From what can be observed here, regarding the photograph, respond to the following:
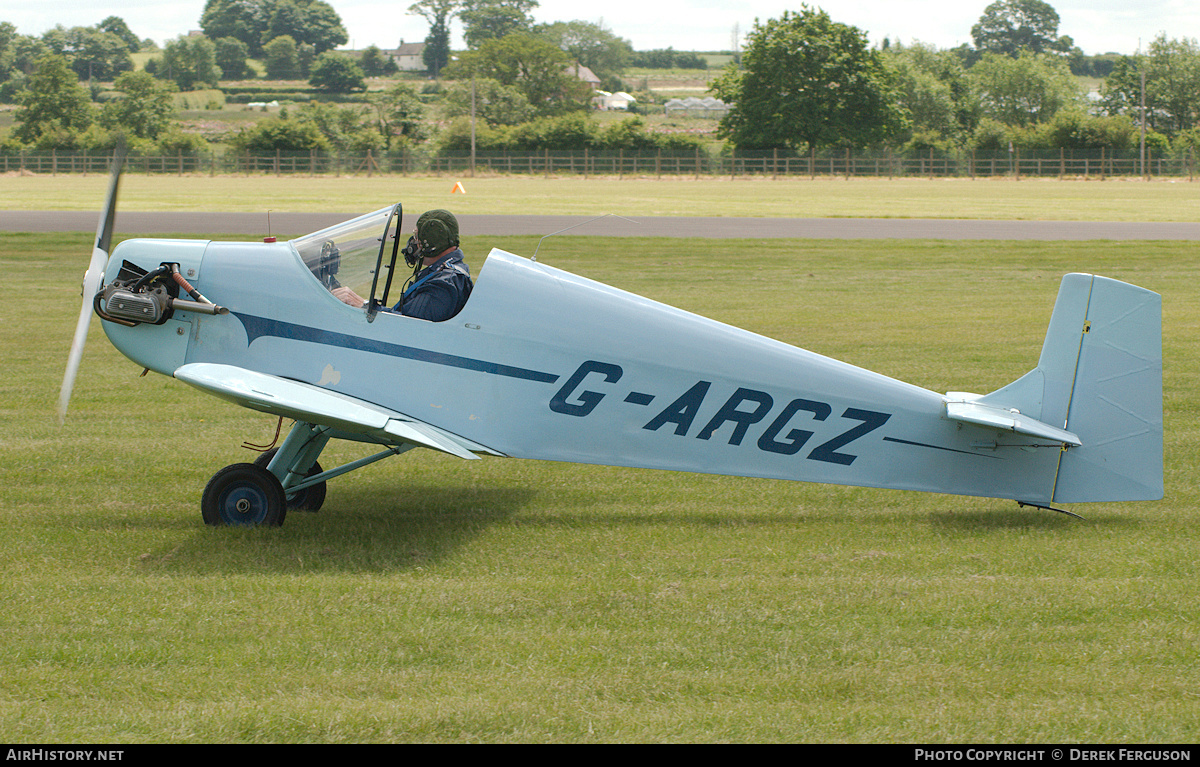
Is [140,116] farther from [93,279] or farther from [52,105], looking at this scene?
[93,279]

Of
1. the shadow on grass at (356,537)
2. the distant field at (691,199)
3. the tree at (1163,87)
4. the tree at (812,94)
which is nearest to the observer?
the shadow on grass at (356,537)

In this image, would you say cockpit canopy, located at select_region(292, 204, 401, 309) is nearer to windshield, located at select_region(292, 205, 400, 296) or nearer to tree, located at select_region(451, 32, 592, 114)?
windshield, located at select_region(292, 205, 400, 296)

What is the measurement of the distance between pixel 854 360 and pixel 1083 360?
6233 millimetres

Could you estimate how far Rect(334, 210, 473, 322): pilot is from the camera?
6.58 meters

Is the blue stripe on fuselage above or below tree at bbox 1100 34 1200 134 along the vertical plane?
below

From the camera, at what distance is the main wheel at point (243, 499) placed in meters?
6.60

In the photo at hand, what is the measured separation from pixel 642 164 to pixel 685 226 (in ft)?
163

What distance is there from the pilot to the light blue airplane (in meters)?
0.11

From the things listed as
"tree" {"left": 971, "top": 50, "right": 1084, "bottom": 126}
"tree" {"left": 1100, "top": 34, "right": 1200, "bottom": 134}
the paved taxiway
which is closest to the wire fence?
"tree" {"left": 1100, "top": 34, "right": 1200, "bottom": 134}

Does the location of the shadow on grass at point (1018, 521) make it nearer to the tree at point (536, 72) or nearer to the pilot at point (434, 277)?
the pilot at point (434, 277)

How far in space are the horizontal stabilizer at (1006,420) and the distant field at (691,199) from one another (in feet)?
104

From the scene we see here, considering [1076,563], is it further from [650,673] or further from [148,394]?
[148,394]

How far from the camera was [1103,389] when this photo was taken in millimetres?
6375

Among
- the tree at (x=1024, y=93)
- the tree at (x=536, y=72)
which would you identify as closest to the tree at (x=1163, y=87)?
the tree at (x=1024, y=93)
